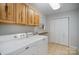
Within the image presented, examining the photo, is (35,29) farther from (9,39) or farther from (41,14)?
(9,39)

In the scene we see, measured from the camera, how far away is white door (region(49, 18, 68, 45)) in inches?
57.7

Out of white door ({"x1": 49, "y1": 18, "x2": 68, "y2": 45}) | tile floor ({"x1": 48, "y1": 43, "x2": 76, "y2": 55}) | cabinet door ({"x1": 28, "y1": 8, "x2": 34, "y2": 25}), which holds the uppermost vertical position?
cabinet door ({"x1": 28, "y1": 8, "x2": 34, "y2": 25})

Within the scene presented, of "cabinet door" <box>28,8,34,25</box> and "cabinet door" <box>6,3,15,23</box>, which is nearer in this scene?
"cabinet door" <box>6,3,15,23</box>

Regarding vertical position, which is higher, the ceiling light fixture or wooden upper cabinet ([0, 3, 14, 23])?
the ceiling light fixture

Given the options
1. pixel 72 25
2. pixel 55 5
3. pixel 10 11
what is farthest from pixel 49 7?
pixel 10 11

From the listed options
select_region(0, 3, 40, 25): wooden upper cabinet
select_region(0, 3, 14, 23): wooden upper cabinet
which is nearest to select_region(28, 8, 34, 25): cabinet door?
select_region(0, 3, 40, 25): wooden upper cabinet

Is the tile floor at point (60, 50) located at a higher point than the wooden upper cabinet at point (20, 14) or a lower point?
lower

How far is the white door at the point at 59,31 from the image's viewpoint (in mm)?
1465

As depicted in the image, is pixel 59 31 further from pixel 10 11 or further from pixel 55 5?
pixel 10 11

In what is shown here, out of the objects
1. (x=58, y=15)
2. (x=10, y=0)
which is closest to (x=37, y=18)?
(x=58, y=15)

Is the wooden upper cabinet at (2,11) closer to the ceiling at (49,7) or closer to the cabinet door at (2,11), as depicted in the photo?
the cabinet door at (2,11)

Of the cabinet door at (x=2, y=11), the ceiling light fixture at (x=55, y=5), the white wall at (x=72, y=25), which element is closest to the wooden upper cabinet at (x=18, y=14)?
the cabinet door at (x=2, y=11)

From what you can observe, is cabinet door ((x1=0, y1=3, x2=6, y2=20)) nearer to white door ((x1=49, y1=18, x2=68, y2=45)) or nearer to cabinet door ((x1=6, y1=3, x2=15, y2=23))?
cabinet door ((x1=6, y1=3, x2=15, y2=23))

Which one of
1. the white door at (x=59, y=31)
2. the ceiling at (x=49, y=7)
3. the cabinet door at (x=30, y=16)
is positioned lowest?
the white door at (x=59, y=31)
